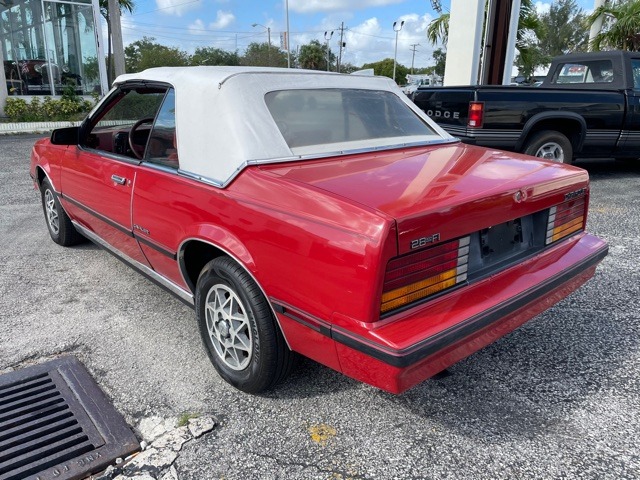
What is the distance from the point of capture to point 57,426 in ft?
7.90

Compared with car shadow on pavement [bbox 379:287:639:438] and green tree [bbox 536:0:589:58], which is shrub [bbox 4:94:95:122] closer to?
car shadow on pavement [bbox 379:287:639:438]

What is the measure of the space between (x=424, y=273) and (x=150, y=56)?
5403 centimetres

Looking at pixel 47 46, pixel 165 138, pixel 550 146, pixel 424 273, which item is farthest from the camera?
pixel 47 46

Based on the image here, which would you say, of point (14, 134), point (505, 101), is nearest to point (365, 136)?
point (505, 101)

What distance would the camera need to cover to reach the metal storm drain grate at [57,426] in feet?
7.11

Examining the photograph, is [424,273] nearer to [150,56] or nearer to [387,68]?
[150,56]

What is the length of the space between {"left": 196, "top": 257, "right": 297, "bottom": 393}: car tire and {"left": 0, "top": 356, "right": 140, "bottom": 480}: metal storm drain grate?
1.86 feet

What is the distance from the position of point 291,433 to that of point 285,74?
6.55ft

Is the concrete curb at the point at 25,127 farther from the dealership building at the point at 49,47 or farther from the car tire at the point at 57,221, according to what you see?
the car tire at the point at 57,221

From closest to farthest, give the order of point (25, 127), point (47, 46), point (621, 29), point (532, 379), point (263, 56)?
1. point (532, 379)
2. point (621, 29)
3. point (25, 127)
4. point (47, 46)
5. point (263, 56)

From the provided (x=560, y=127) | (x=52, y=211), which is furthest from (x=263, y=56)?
(x=52, y=211)

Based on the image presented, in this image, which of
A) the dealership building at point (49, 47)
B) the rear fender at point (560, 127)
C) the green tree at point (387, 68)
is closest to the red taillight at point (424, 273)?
the rear fender at point (560, 127)

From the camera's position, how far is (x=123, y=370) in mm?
2869

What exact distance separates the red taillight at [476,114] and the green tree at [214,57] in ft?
182
